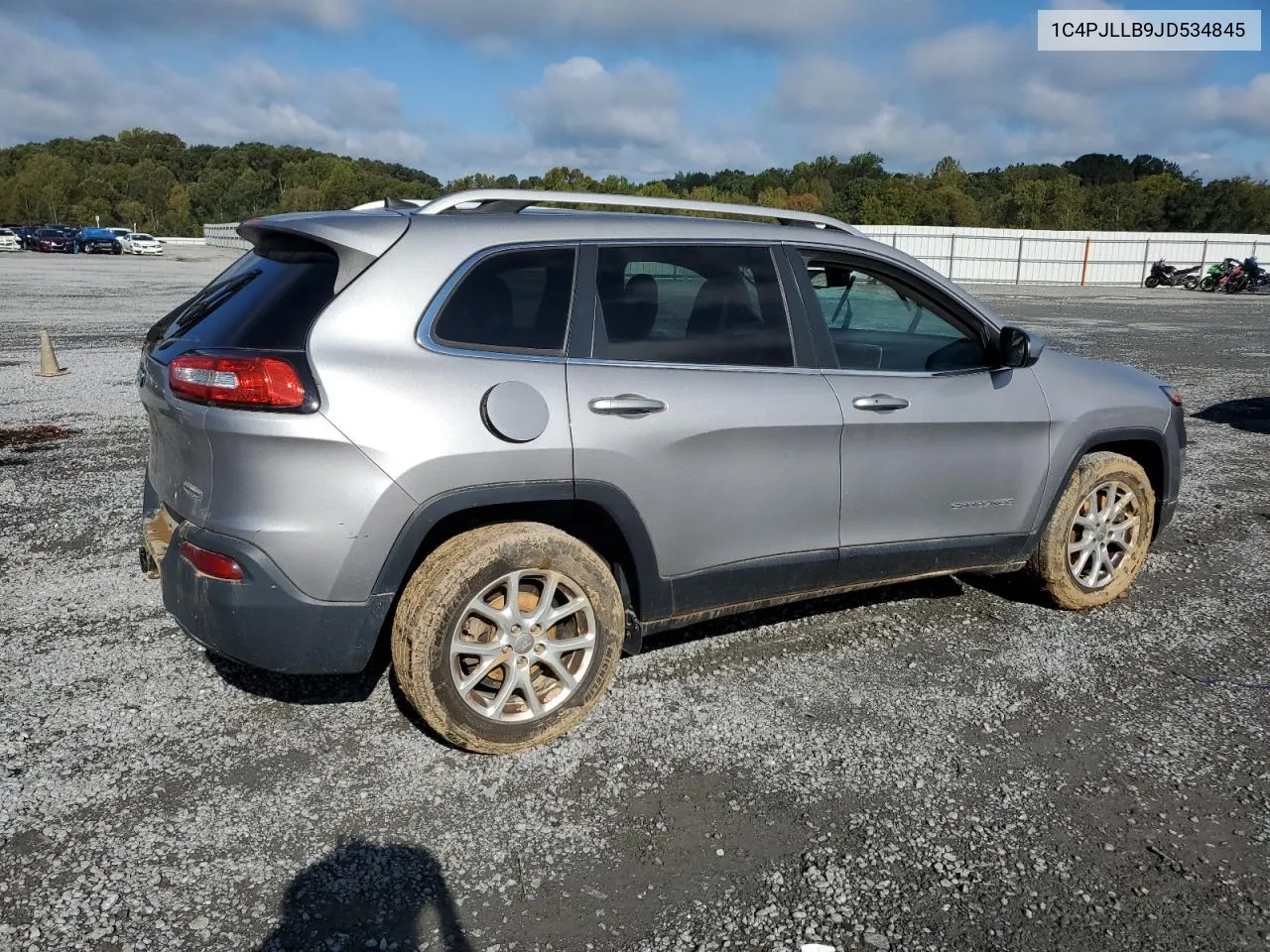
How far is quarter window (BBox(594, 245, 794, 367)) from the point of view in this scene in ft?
11.8

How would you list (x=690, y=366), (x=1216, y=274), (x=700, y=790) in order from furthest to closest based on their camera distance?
(x=1216, y=274)
(x=690, y=366)
(x=700, y=790)

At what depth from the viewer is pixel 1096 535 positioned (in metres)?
4.84

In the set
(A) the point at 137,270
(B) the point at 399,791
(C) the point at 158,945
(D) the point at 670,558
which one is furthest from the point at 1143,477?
(A) the point at 137,270

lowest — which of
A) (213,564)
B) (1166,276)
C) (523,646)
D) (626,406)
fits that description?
(1166,276)

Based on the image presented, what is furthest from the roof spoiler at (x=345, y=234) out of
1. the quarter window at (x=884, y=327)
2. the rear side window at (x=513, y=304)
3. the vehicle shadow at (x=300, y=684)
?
the quarter window at (x=884, y=327)

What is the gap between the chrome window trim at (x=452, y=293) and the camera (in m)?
3.23

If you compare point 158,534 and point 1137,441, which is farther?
point 1137,441

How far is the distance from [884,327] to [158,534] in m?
3.12

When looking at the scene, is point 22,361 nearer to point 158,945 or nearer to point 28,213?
point 158,945

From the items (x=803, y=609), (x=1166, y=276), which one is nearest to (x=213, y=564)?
→ (x=803, y=609)

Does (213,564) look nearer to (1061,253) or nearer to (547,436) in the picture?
(547,436)

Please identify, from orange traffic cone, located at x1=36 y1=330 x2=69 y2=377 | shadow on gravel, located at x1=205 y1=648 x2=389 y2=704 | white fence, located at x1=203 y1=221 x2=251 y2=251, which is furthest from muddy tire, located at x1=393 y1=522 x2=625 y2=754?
white fence, located at x1=203 y1=221 x2=251 y2=251

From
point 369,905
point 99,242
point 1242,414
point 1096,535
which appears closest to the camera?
point 369,905

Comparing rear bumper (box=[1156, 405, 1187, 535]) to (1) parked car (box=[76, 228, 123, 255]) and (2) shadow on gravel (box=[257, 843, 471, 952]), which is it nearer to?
(2) shadow on gravel (box=[257, 843, 471, 952])
